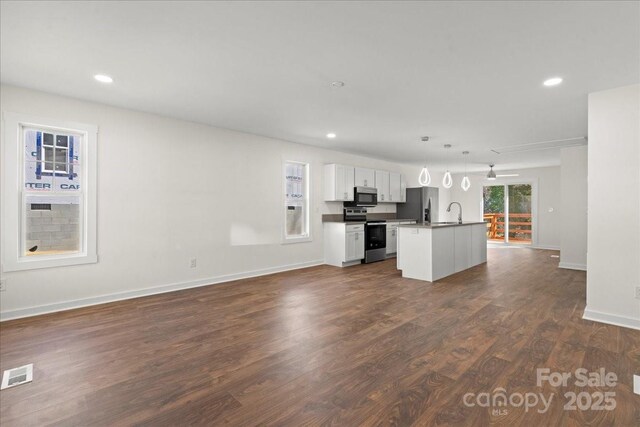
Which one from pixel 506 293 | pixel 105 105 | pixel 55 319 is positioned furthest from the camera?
pixel 506 293

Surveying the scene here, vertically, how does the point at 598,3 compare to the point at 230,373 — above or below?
above

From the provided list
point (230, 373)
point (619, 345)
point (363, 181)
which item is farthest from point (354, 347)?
point (363, 181)

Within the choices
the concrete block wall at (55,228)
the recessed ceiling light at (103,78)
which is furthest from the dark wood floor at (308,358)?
the recessed ceiling light at (103,78)

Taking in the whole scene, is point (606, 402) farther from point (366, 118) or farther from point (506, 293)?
point (366, 118)

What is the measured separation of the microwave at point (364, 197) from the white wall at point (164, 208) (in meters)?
1.86

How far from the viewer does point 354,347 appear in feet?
8.39

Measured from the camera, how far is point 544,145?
6.10 metres

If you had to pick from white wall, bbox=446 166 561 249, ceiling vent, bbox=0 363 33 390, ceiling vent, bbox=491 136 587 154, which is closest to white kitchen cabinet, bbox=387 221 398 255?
ceiling vent, bbox=491 136 587 154

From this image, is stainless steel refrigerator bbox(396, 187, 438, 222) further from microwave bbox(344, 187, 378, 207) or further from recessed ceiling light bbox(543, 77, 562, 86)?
recessed ceiling light bbox(543, 77, 562, 86)

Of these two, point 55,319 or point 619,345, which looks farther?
point 55,319

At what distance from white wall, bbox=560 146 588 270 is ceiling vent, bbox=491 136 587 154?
7.4 inches

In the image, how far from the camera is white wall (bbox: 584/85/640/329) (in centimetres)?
305

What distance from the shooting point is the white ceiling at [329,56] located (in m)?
2.02

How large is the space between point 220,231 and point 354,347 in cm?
312
